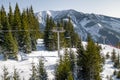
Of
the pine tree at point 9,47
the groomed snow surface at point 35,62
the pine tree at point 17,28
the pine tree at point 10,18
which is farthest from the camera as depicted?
the pine tree at point 10,18

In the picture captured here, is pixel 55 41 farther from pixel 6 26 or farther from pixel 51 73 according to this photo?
pixel 51 73

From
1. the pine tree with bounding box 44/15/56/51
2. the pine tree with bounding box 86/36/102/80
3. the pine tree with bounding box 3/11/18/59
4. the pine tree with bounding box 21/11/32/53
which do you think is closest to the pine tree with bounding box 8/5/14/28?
the pine tree with bounding box 21/11/32/53

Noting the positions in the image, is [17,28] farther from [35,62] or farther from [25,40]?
[35,62]

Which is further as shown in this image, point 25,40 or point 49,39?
point 49,39

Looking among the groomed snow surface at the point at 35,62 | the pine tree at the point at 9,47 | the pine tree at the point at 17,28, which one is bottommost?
the groomed snow surface at the point at 35,62

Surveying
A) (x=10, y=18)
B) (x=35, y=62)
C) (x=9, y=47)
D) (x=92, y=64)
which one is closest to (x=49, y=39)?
(x=10, y=18)

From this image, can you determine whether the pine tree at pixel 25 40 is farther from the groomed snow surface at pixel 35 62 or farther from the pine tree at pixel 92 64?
the pine tree at pixel 92 64

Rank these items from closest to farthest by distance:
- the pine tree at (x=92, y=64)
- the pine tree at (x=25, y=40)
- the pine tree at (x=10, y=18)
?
the pine tree at (x=92, y=64), the pine tree at (x=25, y=40), the pine tree at (x=10, y=18)

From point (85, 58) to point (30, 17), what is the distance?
49499mm

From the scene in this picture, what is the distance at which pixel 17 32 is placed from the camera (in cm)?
9250

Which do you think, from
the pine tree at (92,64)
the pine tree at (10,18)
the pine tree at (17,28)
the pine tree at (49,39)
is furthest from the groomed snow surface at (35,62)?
the pine tree at (10,18)

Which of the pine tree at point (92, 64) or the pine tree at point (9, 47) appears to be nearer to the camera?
the pine tree at point (92, 64)

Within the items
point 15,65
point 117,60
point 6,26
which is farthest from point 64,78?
point 117,60

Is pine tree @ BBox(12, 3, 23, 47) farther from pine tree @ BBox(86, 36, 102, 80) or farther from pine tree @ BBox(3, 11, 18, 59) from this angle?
pine tree @ BBox(86, 36, 102, 80)
